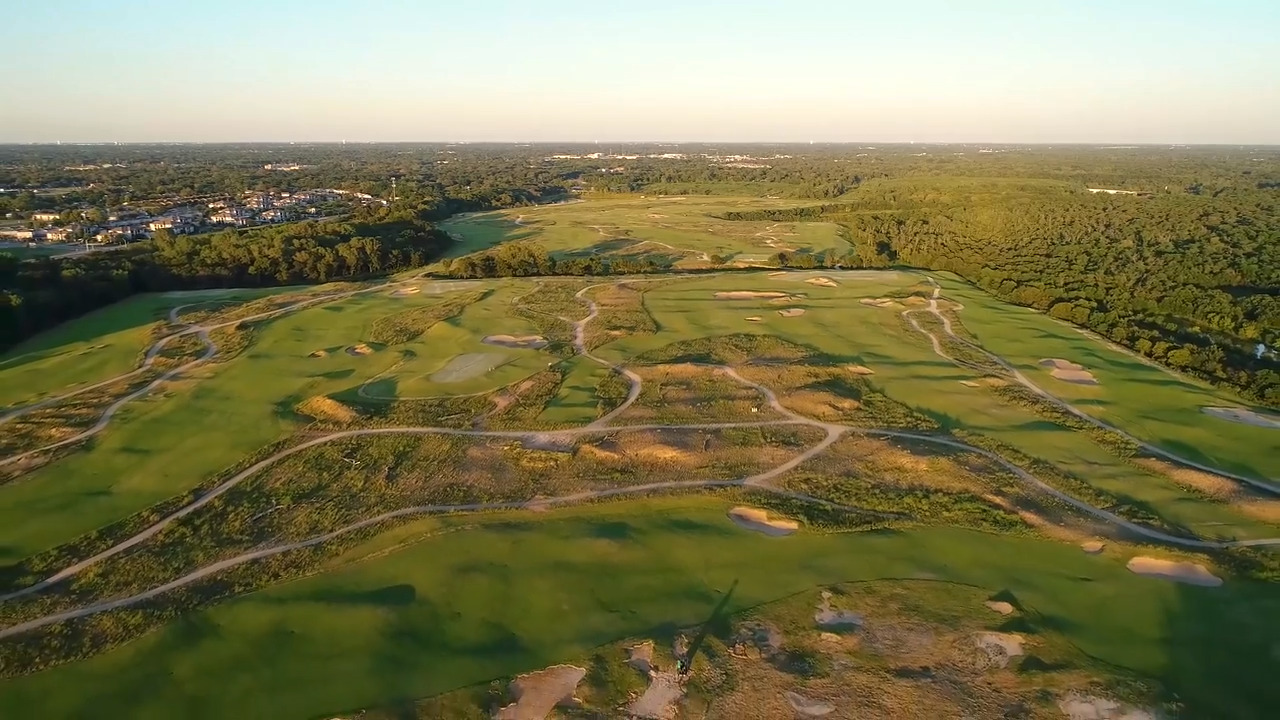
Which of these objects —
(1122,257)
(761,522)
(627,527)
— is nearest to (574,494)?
(627,527)

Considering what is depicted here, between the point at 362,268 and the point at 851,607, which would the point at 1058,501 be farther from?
the point at 362,268

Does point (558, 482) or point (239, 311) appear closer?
point (558, 482)

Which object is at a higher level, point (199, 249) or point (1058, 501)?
point (199, 249)

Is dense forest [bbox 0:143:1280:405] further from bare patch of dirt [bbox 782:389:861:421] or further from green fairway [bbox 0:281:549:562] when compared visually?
bare patch of dirt [bbox 782:389:861:421]

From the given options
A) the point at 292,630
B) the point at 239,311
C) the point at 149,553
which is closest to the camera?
the point at 292,630

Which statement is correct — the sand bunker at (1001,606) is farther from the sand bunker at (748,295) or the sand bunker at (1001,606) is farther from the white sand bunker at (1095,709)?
the sand bunker at (748,295)

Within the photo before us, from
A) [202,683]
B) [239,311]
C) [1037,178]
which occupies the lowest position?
[202,683]

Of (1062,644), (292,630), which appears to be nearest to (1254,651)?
(1062,644)
